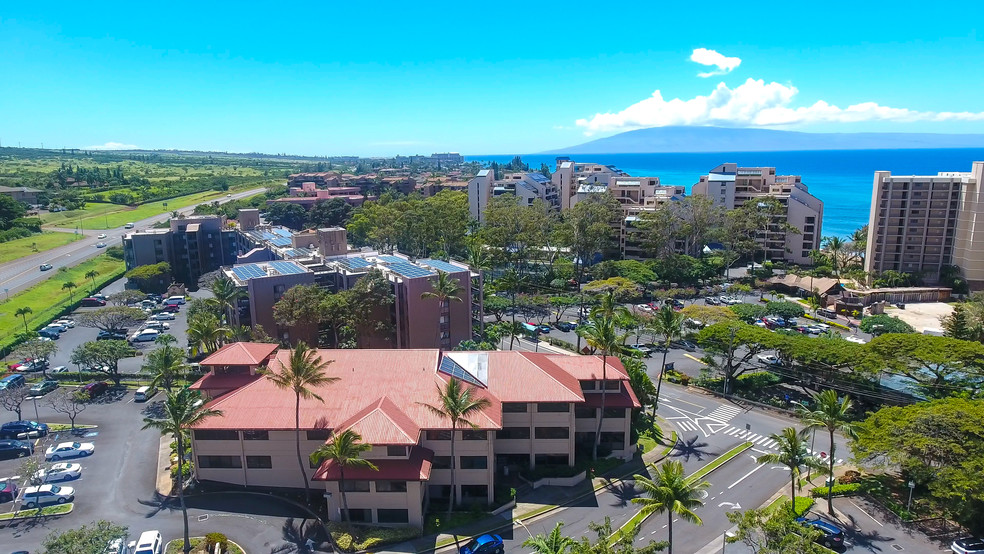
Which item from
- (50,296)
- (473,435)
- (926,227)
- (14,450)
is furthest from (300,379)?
(926,227)

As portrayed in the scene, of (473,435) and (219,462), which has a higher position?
(473,435)

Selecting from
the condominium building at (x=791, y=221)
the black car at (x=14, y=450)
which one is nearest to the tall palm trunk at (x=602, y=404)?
the black car at (x=14, y=450)

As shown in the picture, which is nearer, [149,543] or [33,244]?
[149,543]

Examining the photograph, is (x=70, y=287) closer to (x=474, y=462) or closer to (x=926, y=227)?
(x=474, y=462)

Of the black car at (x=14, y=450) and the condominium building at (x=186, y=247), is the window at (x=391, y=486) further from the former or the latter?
the condominium building at (x=186, y=247)

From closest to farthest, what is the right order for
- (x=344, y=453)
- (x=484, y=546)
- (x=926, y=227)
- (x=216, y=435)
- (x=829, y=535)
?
(x=344, y=453)
(x=484, y=546)
(x=829, y=535)
(x=216, y=435)
(x=926, y=227)

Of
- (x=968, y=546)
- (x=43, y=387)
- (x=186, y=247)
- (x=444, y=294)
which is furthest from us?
(x=186, y=247)

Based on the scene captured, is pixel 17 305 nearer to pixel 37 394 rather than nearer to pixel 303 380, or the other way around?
pixel 37 394
